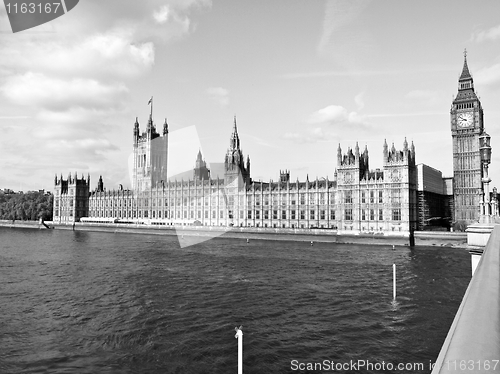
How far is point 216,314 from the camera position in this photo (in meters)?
29.3

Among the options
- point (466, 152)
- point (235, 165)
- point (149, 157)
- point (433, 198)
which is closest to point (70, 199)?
point (149, 157)

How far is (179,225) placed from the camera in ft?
414

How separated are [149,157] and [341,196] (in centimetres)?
10948

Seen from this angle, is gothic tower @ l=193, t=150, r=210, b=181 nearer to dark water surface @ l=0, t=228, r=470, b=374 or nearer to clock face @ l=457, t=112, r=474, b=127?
clock face @ l=457, t=112, r=474, b=127

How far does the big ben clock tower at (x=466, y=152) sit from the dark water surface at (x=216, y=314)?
62.5m

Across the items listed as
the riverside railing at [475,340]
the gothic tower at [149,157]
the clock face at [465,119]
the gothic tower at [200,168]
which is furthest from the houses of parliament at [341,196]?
the riverside railing at [475,340]

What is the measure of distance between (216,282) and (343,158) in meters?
68.5

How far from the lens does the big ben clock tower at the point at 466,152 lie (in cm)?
10700

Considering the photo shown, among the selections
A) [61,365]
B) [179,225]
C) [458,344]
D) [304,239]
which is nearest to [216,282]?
[61,365]

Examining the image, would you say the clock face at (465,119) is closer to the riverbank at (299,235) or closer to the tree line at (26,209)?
the riverbank at (299,235)

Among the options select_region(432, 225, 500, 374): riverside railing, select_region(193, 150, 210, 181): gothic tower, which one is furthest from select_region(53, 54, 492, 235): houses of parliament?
select_region(432, 225, 500, 374): riverside railing

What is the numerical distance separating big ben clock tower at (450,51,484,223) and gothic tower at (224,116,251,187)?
215 ft

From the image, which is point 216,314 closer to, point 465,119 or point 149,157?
point 465,119

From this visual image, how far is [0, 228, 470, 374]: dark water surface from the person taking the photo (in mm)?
21594
